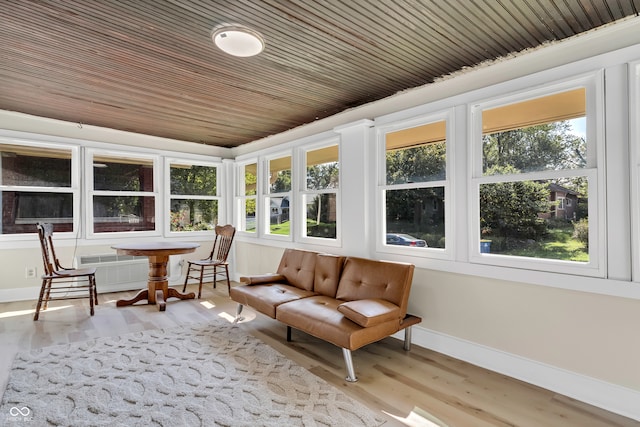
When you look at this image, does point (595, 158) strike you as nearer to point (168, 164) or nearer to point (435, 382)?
point (435, 382)

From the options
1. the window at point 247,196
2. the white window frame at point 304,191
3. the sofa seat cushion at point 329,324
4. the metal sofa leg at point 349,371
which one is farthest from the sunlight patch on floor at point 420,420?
the window at point 247,196

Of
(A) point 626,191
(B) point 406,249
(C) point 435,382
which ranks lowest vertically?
(C) point 435,382

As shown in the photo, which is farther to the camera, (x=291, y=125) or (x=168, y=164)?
(x=168, y=164)

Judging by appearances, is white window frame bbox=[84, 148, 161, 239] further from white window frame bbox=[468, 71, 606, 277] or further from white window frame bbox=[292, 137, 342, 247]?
white window frame bbox=[468, 71, 606, 277]

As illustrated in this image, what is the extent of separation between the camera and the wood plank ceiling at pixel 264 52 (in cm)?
204

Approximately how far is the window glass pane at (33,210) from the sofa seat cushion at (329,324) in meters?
3.80

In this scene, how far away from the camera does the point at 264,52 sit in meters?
2.62

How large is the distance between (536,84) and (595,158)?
2.21ft

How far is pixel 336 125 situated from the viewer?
4152 millimetres

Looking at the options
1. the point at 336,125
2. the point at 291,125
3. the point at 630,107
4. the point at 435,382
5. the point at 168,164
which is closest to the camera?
the point at 630,107

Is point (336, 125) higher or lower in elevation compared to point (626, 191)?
higher

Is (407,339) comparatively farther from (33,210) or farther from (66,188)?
(33,210)

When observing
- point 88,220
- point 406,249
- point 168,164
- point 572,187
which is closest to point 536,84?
point 572,187

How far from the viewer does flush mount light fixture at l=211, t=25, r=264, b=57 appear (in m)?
2.27
